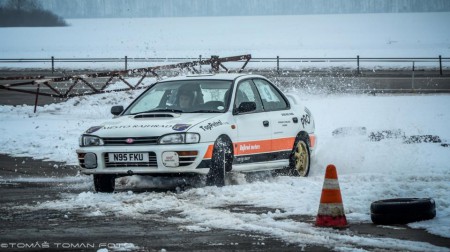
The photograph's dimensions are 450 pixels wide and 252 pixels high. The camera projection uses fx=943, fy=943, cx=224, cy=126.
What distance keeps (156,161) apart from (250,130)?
5.47 feet

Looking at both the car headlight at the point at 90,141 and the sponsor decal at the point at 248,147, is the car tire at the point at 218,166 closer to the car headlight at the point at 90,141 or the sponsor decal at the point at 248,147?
the sponsor decal at the point at 248,147

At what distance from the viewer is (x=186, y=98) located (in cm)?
1266

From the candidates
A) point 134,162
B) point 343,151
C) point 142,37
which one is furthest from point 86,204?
point 142,37

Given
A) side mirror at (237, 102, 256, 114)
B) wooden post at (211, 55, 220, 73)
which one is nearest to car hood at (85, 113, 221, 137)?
side mirror at (237, 102, 256, 114)

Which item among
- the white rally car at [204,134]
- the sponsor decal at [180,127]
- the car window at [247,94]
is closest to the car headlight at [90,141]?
the white rally car at [204,134]

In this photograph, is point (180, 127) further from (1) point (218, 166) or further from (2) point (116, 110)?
(2) point (116, 110)

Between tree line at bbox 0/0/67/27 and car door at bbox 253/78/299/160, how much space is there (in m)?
135

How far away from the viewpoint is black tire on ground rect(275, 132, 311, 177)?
43.7 feet

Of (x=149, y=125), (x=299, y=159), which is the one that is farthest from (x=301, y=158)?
(x=149, y=125)

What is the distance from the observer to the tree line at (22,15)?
144 metres

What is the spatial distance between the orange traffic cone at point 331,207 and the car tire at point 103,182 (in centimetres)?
386

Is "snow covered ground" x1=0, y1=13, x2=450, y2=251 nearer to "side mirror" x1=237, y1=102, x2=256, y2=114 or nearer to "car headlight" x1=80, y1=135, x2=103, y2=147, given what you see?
"car headlight" x1=80, y1=135, x2=103, y2=147

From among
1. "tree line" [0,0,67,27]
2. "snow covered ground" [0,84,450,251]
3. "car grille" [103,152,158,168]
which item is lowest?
"snow covered ground" [0,84,450,251]

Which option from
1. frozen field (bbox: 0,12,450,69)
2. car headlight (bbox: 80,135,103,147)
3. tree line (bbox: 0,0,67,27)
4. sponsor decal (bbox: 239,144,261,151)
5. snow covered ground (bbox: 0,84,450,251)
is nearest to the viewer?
snow covered ground (bbox: 0,84,450,251)
